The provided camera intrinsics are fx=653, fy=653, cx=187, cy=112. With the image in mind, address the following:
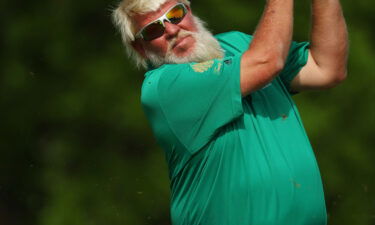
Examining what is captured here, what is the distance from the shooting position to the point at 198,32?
2.46 meters

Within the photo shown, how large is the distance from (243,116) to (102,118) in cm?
282

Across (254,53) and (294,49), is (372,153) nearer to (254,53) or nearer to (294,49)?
(294,49)

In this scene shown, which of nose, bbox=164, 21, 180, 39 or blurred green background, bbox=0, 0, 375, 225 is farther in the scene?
blurred green background, bbox=0, 0, 375, 225

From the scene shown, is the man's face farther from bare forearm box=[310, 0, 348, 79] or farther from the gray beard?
bare forearm box=[310, 0, 348, 79]

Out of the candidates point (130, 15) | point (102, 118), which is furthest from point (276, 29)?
point (102, 118)

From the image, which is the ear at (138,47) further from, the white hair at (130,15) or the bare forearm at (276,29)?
the bare forearm at (276,29)

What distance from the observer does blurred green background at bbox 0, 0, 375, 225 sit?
4645mm

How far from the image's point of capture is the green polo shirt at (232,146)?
214cm

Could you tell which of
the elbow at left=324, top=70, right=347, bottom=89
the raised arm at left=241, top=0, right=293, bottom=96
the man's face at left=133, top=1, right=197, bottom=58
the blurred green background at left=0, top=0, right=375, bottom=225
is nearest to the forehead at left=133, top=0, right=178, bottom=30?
the man's face at left=133, top=1, right=197, bottom=58

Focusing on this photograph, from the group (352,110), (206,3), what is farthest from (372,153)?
(206,3)

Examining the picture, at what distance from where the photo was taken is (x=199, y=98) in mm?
2203

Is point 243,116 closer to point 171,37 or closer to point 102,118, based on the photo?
point 171,37

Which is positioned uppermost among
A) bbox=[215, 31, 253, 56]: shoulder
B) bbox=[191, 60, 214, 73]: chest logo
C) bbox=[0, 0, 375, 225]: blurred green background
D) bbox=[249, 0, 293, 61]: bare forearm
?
bbox=[249, 0, 293, 61]: bare forearm

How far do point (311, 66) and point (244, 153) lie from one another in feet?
1.51
